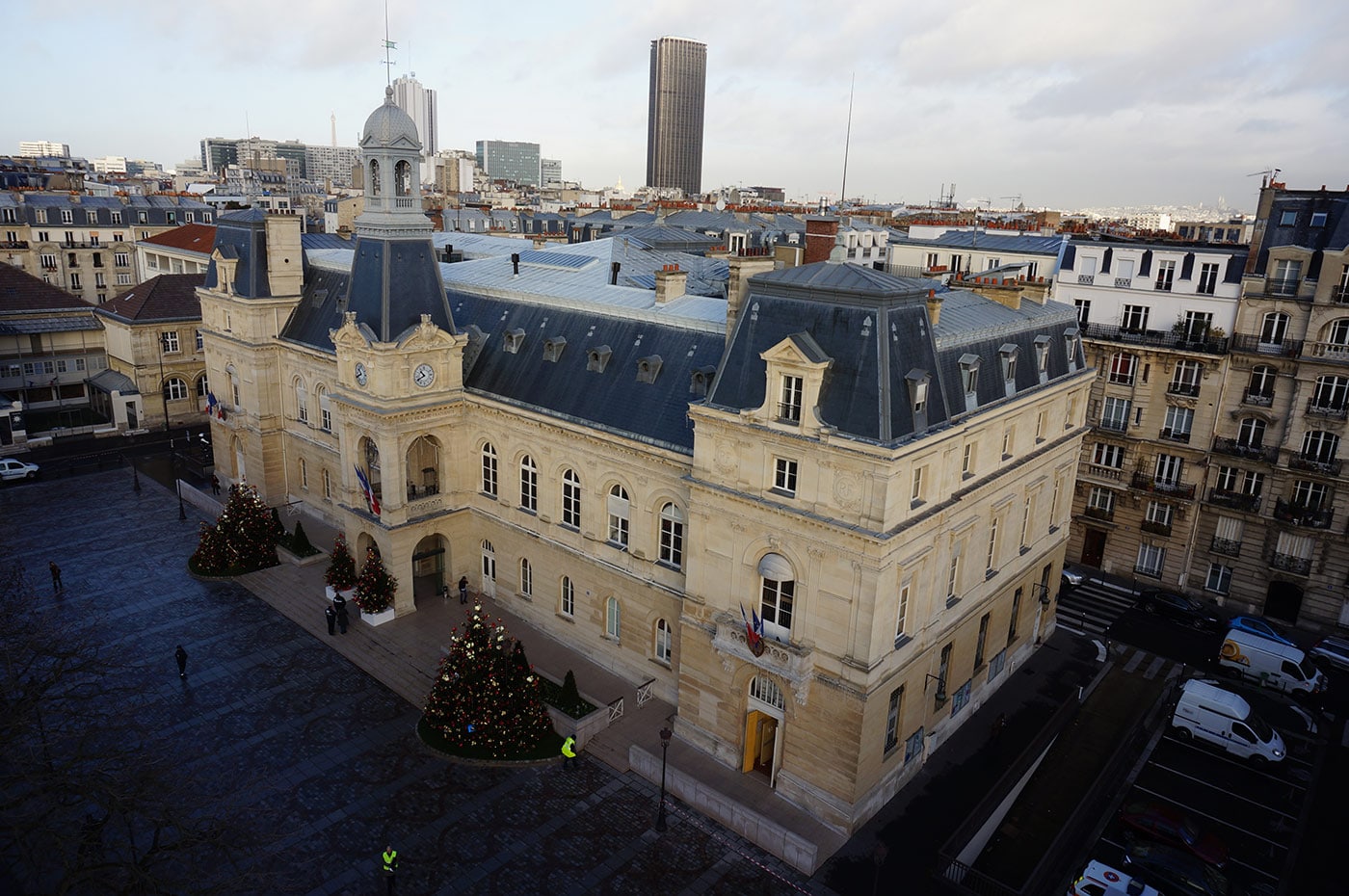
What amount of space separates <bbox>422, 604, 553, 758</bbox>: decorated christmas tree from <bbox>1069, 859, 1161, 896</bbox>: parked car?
70.6 ft

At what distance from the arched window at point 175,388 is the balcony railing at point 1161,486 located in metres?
80.8

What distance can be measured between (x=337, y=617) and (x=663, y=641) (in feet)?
59.5

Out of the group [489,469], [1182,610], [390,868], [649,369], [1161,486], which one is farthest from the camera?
[1161,486]

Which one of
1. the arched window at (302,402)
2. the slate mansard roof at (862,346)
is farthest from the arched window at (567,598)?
the arched window at (302,402)

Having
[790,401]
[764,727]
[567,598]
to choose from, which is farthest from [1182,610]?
[567,598]

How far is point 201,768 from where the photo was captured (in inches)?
1422

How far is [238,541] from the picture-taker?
53312 mm

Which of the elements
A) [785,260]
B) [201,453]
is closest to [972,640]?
[785,260]

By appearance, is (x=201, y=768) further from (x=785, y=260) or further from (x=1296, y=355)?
(x=1296, y=355)

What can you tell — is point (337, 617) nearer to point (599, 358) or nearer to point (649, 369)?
point (599, 358)

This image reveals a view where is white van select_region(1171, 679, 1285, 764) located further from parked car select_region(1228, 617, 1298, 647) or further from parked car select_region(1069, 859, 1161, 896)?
parked car select_region(1069, 859, 1161, 896)

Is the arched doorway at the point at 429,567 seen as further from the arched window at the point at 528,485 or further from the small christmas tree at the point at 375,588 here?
the arched window at the point at 528,485

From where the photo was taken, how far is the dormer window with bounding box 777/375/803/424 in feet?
106

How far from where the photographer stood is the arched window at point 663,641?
41.3 meters
